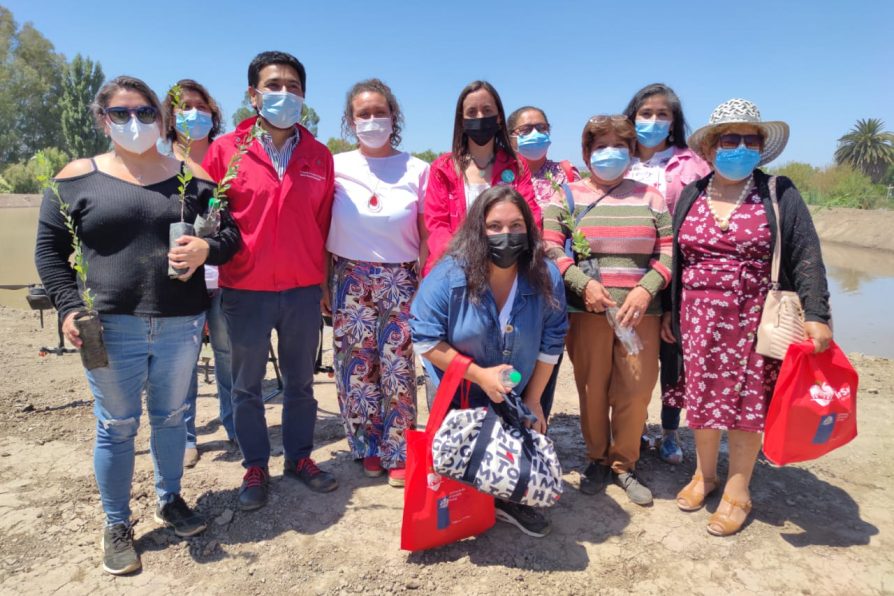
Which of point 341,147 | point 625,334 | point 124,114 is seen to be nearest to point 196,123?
point 124,114

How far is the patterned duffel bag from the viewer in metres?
2.31

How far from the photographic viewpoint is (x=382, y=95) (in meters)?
3.12

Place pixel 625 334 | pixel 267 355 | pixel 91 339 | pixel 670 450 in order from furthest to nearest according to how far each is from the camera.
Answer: pixel 670 450 → pixel 267 355 → pixel 625 334 → pixel 91 339

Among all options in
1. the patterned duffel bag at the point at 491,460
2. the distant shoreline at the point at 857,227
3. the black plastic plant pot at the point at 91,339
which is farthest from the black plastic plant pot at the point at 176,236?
the distant shoreline at the point at 857,227

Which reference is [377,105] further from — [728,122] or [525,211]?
[728,122]

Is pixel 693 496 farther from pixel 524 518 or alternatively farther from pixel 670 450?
pixel 524 518

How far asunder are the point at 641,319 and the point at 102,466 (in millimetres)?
2768

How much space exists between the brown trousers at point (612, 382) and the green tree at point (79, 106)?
4213 cm

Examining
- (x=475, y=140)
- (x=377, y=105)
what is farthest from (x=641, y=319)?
(x=377, y=105)

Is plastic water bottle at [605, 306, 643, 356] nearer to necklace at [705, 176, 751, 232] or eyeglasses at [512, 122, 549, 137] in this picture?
necklace at [705, 176, 751, 232]

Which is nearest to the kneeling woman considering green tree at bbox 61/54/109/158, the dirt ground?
the dirt ground

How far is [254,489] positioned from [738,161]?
3.10 meters

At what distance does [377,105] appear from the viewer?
3066mm

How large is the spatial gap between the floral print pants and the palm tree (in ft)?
169
